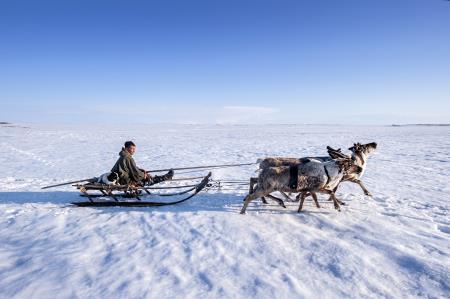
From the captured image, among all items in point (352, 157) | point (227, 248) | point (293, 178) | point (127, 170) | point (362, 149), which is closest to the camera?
point (227, 248)

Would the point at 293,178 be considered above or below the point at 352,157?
below

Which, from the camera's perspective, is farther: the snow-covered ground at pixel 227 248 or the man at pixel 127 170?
the man at pixel 127 170

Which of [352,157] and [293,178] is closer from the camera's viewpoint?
[293,178]

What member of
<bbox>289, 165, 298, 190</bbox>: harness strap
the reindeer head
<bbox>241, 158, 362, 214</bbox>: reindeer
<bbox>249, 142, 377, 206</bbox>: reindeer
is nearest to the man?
<bbox>249, 142, 377, 206</bbox>: reindeer

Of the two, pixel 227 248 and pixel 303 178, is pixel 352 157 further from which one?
pixel 227 248

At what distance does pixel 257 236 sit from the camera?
18.2 feet

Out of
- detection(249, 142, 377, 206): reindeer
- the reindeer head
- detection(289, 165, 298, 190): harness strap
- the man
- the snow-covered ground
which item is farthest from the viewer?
the man

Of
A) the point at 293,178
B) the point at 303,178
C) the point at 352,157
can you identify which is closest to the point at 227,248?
the point at 293,178

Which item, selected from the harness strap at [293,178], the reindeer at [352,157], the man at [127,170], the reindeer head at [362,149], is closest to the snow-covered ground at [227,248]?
the reindeer at [352,157]

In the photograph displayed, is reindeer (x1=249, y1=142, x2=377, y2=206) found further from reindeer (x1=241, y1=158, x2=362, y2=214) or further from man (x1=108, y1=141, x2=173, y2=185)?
man (x1=108, y1=141, x2=173, y2=185)

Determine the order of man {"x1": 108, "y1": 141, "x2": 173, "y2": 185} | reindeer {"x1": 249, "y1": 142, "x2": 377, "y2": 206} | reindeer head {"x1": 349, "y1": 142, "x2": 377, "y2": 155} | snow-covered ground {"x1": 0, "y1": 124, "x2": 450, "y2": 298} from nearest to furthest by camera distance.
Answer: snow-covered ground {"x1": 0, "y1": 124, "x2": 450, "y2": 298}, reindeer {"x1": 249, "y1": 142, "x2": 377, "y2": 206}, reindeer head {"x1": 349, "y1": 142, "x2": 377, "y2": 155}, man {"x1": 108, "y1": 141, "x2": 173, "y2": 185}

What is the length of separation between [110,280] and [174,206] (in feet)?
11.0

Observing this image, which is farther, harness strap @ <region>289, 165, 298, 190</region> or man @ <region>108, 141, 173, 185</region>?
man @ <region>108, 141, 173, 185</region>

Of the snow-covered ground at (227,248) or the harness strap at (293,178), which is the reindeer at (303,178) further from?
the snow-covered ground at (227,248)
